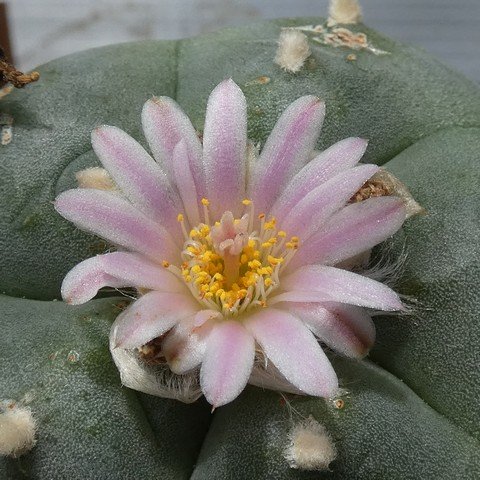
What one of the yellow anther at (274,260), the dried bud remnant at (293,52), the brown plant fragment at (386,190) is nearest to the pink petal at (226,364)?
the yellow anther at (274,260)

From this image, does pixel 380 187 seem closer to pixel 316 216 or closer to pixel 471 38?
pixel 316 216

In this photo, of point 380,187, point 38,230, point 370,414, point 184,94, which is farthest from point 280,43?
point 370,414

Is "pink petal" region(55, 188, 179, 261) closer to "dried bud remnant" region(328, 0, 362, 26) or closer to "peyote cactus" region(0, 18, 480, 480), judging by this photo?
"peyote cactus" region(0, 18, 480, 480)

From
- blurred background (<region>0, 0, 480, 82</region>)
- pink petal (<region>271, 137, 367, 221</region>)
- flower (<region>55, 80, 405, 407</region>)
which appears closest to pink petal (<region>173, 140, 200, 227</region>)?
flower (<region>55, 80, 405, 407</region>)

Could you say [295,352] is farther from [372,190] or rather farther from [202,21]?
[202,21]

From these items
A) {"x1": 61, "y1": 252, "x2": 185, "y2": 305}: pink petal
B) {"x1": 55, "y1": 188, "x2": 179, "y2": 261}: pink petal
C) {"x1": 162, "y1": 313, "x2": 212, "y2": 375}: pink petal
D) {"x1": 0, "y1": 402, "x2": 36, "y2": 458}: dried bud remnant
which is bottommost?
{"x1": 0, "y1": 402, "x2": 36, "y2": 458}: dried bud remnant

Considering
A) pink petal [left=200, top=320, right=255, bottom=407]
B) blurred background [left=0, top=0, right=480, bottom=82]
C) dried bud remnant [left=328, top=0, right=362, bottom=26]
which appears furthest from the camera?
blurred background [left=0, top=0, right=480, bottom=82]
